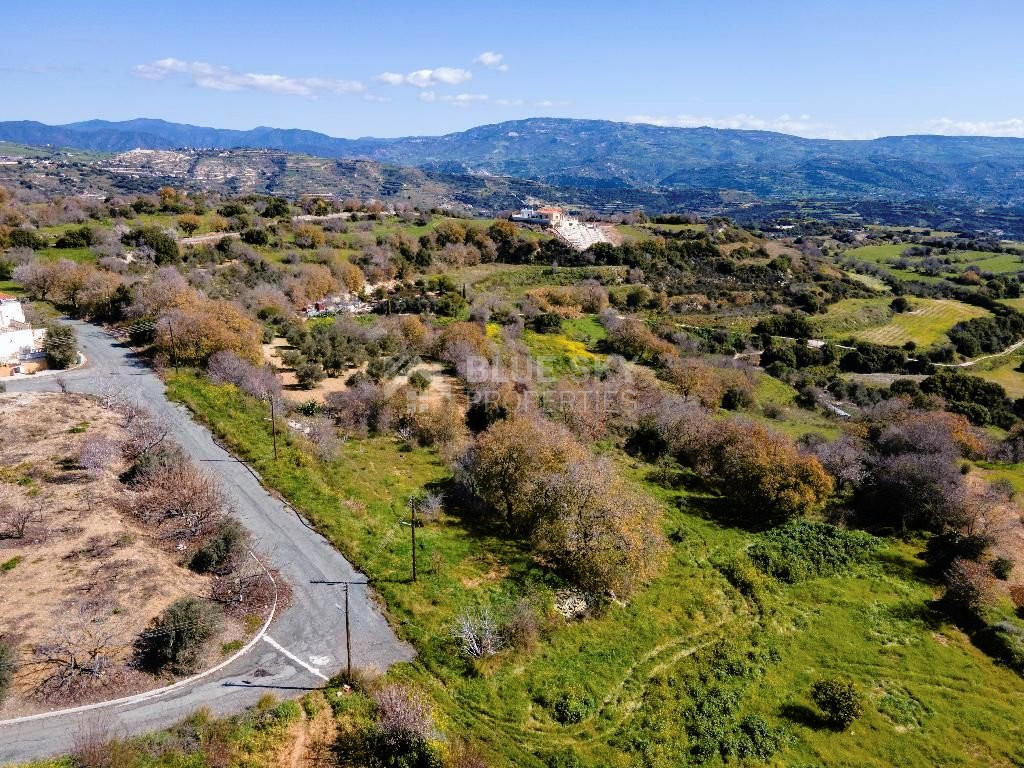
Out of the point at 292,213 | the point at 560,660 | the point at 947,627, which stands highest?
the point at 292,213

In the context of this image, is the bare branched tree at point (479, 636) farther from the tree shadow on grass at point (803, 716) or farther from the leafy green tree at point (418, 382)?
the leafy green tree at point (418, 382)

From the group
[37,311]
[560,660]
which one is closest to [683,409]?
[560,660]

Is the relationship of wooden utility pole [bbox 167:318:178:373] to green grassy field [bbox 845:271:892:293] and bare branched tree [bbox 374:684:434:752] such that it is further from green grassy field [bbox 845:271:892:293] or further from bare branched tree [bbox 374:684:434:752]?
green grassy field [bbox 845:271:892:293]

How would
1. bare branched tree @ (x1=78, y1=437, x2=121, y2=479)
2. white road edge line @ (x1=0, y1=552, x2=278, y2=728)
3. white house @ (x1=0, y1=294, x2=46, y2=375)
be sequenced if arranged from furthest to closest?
white house @ (x1=0, y1=294, x2=46, y2=375) < bare branched tree @ (x1=78, y1=437, x2=121, y2=479) < white road edge line @ (x1=0, y1=552, x2=278, y2=728)

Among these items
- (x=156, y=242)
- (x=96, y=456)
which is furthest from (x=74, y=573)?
(x=156, y=242)

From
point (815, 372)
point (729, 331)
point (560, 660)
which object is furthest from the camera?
point (729, 331)

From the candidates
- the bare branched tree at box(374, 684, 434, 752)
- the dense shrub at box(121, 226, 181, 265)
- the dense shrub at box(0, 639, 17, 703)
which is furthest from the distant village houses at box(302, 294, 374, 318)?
the bare branched tree at box(374, 684, 434, 752)

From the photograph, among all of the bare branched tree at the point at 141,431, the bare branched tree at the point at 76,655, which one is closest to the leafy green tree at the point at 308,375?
the bare branched tree at the point at 141,431

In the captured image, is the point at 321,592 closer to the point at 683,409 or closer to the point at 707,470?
the point at 707,470
